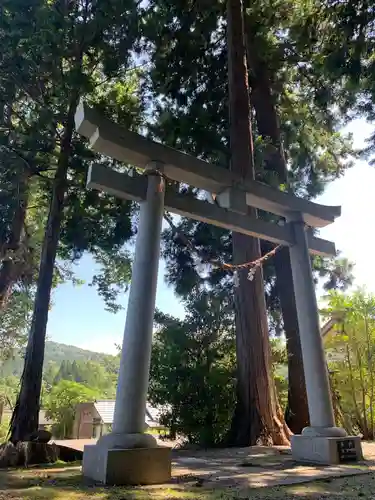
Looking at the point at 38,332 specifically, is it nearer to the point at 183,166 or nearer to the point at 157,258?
the point at 157,258

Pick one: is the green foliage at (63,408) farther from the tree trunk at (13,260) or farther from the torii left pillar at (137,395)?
the torii left pillar at (137,395)

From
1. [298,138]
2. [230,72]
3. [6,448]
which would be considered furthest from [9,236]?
[298,138]

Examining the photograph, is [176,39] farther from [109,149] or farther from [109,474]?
[109,474]

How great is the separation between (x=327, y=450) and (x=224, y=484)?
1445 millimetres

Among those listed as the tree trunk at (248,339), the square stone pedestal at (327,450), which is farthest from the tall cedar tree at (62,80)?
the square stone pedestal at (327,450)

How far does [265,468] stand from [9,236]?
25.9 ft

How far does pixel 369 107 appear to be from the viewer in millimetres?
6234

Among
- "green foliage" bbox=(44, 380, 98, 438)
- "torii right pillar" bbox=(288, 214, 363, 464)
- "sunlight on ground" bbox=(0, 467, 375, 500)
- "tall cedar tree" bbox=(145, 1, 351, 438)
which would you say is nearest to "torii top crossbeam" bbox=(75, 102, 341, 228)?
"torii right pillar" bbox=(288, 214, 363, 464)

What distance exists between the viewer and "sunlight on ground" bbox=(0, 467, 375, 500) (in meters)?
2.22

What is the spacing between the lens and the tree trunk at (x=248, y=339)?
5270 mm

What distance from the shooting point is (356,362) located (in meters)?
6.94

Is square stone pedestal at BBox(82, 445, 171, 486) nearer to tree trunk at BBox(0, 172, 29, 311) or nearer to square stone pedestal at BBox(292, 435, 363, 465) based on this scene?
square stone pedestal at BBox(292, 435, 363, 465)

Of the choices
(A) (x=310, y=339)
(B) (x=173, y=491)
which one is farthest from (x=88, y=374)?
(B) (x=173, y=491)

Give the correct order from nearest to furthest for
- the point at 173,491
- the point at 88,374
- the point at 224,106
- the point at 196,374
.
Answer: the point at 173,491 → the point at 196,374 → the point at 224,106 → the point at 88,374
